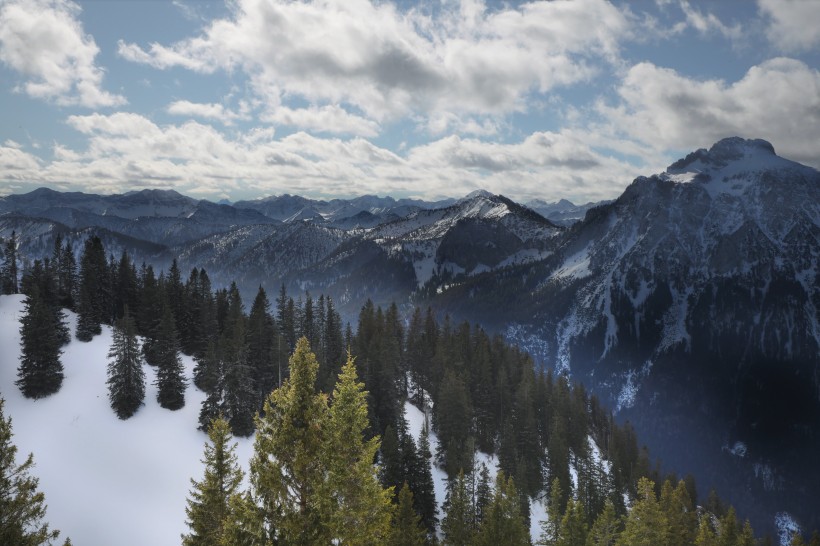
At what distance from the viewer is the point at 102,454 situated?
4653cm

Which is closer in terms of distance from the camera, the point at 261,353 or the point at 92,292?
the point at 261,353

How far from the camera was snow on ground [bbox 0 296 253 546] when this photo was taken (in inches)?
1575

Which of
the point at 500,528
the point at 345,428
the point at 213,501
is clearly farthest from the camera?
the point at 500,528

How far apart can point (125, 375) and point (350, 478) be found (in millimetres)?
48900

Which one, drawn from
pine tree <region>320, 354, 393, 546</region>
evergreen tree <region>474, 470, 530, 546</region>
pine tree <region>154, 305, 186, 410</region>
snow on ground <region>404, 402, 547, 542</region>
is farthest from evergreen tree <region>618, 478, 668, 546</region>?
pine tree <region>154, 305, 186, 410</region>

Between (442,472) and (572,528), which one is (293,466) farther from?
(442,472)

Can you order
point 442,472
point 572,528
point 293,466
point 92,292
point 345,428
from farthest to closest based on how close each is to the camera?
1. point 92,292
2. point 442,472
3. point 572,528
4. point 345,428
5. point 293,466

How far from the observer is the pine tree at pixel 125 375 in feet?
170

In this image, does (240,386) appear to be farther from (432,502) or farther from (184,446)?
(432,502)

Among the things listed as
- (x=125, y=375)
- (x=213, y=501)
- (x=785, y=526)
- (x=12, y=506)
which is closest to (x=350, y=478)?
(x=213, y=501)

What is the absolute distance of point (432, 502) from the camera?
160ft

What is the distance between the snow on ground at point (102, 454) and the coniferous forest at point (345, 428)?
186cm

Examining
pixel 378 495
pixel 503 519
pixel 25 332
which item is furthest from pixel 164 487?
pixel 378 495

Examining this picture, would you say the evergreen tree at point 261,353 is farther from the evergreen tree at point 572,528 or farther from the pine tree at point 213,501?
the evergreen tree at point 572,528
